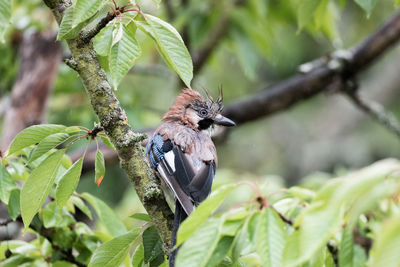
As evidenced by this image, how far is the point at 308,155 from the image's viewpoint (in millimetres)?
12883

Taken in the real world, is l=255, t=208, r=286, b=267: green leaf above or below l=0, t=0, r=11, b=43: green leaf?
below

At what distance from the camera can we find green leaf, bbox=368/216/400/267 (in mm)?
1274

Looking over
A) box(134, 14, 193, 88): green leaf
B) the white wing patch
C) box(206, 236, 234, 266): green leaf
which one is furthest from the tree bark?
box(206, 236, 234, 266): green leaf

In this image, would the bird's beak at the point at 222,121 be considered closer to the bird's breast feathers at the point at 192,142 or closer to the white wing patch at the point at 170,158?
the bird's breast feathers at the point at 192,142

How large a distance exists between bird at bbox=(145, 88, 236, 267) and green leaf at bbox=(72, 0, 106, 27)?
0.97 metres

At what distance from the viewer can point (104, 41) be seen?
2.16 meters

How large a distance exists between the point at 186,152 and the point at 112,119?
101 centimetres

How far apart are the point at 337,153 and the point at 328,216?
1141 cm

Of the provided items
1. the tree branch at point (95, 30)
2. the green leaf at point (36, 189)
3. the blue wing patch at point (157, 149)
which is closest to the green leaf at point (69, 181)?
the green leaf at point (36, 189)

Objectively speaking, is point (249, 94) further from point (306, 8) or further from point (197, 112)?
point (306, 8)

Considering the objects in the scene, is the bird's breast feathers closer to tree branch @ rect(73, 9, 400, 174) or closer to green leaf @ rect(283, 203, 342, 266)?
green leaf @ rect(283, 203, 342, 266)

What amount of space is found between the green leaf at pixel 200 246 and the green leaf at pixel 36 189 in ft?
2.66

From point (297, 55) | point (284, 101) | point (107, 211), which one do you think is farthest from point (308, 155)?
point (107, 211)

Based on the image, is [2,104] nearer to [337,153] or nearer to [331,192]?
[331,192]
